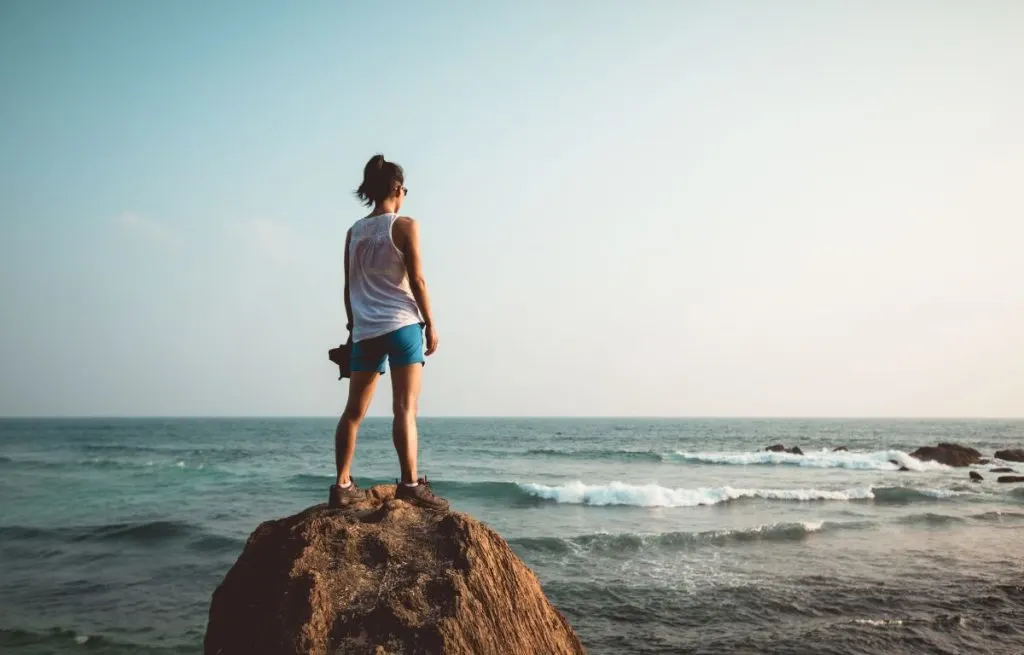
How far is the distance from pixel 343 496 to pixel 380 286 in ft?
4.33

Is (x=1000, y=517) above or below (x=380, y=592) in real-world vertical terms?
below

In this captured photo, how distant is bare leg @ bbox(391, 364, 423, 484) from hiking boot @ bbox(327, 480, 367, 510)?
41 centimetres

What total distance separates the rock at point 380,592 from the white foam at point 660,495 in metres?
16.0

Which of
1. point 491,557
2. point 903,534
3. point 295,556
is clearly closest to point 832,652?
point 491,557

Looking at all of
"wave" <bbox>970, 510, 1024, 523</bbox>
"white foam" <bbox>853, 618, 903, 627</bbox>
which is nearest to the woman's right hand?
"white foam" <bbox>853, 618, 903, 627</bbox>

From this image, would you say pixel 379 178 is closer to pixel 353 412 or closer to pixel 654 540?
pixel 353 412

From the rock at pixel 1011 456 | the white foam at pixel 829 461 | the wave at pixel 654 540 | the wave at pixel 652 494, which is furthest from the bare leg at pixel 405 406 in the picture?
the rock at pixel 1011 456

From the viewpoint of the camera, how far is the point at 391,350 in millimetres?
3688

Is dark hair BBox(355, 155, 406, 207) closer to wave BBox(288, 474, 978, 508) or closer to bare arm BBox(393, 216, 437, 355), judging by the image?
bare arm BBox(393, 216, 437, 355)

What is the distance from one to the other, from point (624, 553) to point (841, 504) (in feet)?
35.6

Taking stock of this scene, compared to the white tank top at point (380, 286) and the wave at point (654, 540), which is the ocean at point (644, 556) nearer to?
the wave at point (654, 540)

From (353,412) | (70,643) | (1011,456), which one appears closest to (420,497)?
(353,412)

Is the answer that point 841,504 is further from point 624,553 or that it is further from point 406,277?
point 406,277

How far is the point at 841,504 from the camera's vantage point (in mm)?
19109
